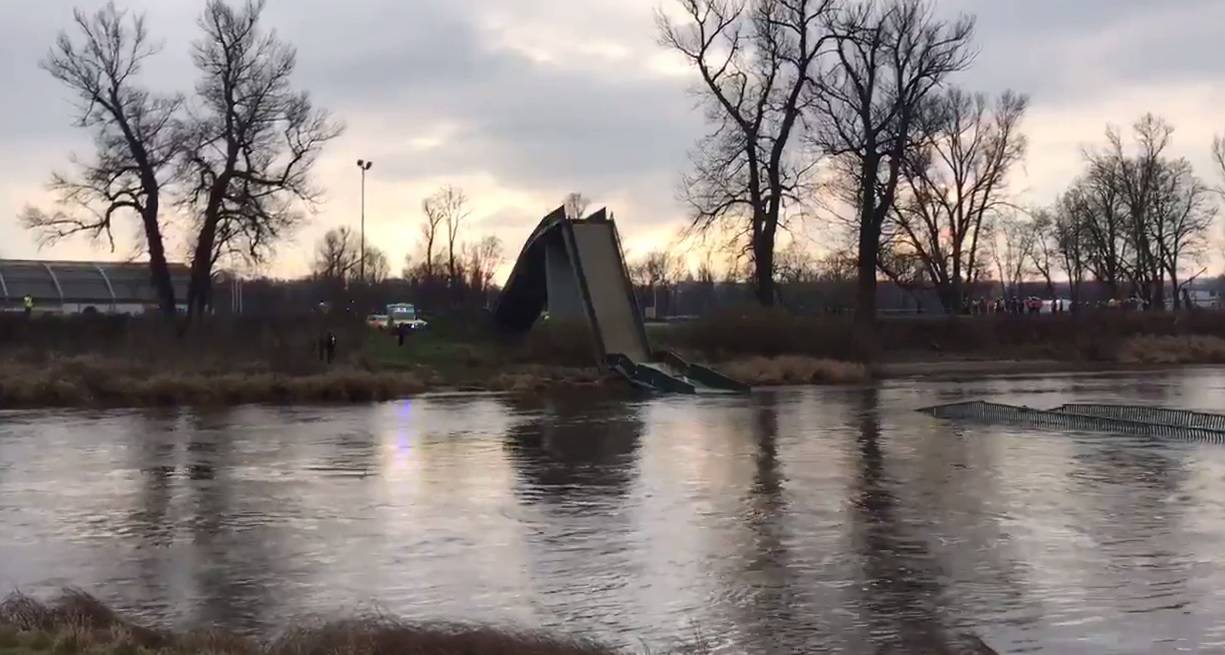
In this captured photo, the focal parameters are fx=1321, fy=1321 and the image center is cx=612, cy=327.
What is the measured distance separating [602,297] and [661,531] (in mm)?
30623

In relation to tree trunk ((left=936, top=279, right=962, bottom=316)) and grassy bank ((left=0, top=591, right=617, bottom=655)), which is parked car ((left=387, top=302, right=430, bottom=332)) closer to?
tree trunk ((left=936, top=279, right=962, bottom=316))

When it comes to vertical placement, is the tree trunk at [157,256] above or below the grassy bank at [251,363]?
above

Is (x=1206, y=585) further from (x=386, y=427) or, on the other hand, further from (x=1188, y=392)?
(x=1188, y=392)

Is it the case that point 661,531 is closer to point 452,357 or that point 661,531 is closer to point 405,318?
point 452,357

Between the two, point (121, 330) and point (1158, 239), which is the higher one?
point (1158, 239)

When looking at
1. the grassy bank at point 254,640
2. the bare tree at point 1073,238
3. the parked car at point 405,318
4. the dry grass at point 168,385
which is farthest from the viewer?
the bare tree at point 1073,238

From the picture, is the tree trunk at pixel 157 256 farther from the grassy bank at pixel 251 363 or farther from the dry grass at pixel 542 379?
the dry grass at pixel 542 379

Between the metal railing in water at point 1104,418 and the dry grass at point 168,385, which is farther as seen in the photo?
the dry grass at point 168,385

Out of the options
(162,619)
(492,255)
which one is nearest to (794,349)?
(162,619)

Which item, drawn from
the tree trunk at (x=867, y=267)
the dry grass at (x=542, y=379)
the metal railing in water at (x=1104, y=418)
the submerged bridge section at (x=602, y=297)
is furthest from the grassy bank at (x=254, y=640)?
the tree trunk at (x=867, y=267)

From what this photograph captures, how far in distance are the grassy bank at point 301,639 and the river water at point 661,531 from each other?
50cm

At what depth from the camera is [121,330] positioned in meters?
49.8

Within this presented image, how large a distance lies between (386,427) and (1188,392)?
77.3 feet

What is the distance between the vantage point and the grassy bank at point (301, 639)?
356 inches
